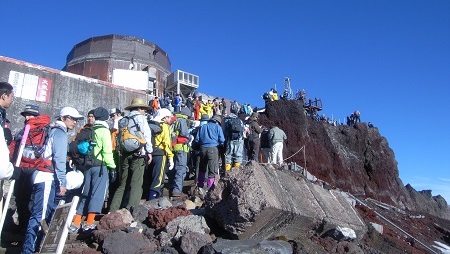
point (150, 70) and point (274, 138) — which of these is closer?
point (274, 138)

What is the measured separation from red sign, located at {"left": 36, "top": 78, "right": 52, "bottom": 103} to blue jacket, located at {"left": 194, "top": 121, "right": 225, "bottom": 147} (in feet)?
24.4

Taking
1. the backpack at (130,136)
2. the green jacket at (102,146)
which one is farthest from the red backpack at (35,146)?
the backpack at (130,136)

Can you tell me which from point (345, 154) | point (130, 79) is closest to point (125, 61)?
point (130, 79)

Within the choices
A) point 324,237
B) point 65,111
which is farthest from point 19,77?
point 324,237

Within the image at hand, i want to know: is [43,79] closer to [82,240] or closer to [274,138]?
[274,138]

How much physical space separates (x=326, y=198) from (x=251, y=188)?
5.80 ft

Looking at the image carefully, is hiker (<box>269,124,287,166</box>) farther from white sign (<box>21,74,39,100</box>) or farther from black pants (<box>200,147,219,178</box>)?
white sign (<box>21,74,39,100</box>)

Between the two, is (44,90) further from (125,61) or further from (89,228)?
(125,61)

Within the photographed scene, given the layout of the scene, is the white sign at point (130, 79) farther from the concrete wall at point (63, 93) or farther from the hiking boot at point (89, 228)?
the hiking boot at point (89, 228)

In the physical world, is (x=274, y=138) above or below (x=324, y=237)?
above

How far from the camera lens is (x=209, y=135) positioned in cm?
774

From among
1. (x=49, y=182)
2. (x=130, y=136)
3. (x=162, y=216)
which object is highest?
(x=130, y=136)

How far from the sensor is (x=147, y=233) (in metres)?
4.86

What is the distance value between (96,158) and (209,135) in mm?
2610
